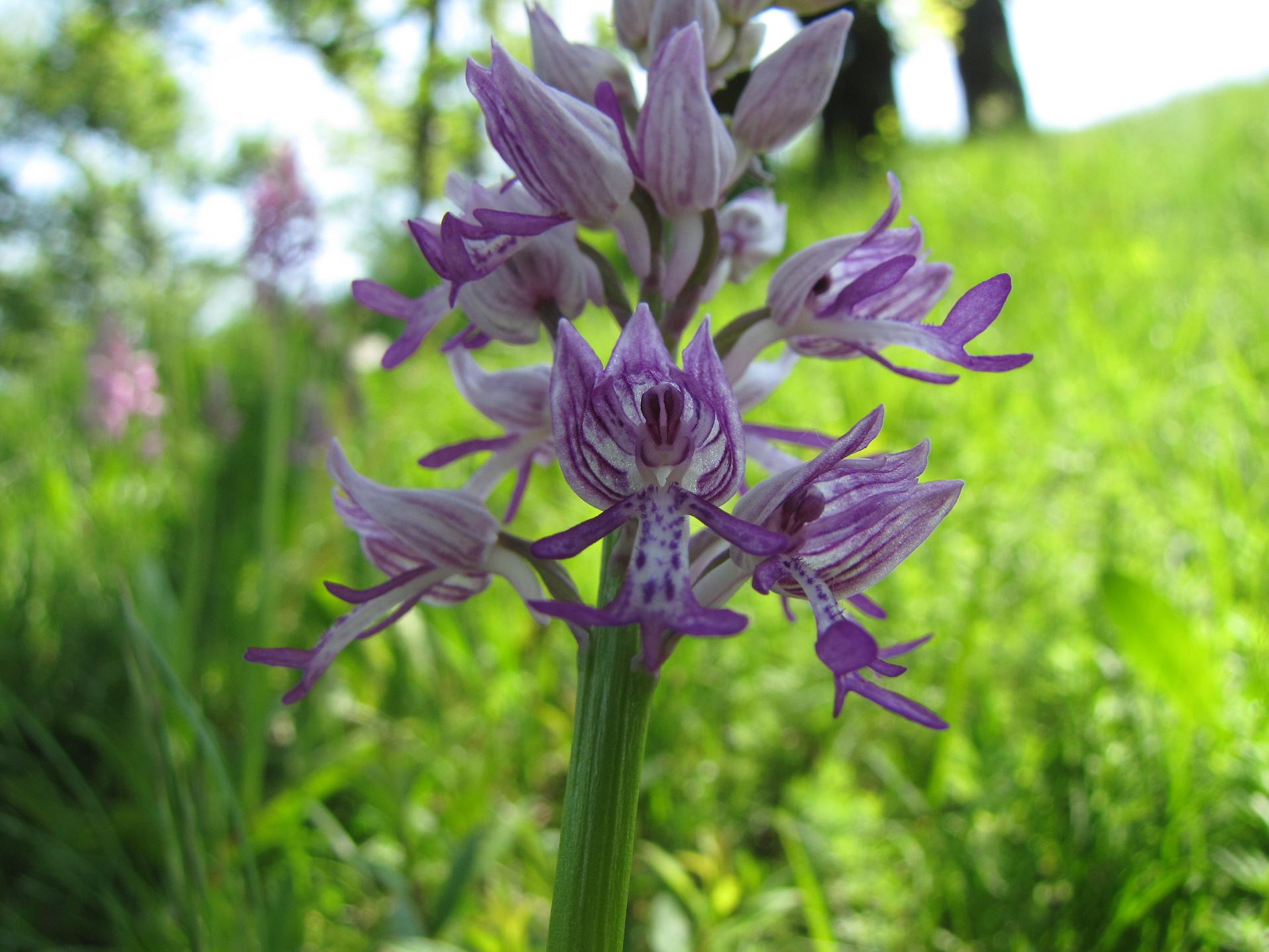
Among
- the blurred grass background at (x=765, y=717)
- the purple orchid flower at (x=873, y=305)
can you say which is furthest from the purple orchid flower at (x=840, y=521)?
the blurred grass background at (x=765, y=717)

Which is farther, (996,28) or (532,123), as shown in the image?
(996,28)

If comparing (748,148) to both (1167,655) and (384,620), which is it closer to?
(384,620)

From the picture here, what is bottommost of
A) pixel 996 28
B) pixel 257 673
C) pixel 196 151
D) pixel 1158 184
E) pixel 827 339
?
pixel 257 673

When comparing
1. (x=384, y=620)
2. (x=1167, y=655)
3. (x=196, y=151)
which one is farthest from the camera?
(x=196, y=151)

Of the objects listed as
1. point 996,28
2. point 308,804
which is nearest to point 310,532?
point 308,804

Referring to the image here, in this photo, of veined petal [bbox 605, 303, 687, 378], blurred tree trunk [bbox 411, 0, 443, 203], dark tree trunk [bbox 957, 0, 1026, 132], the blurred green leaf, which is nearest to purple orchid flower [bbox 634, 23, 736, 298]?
veined petal [bbox 605, 303, 687, 378]

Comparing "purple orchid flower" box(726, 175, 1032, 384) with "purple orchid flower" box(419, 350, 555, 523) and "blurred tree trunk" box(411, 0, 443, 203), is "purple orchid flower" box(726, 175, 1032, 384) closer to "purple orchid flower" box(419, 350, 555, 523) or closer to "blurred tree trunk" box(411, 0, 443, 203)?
"purple orchid flower" box(419, 350, 555, 523)

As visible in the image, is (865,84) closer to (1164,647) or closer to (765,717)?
(765,717)
